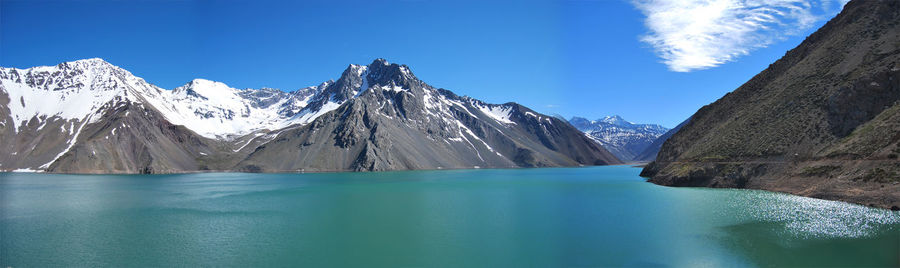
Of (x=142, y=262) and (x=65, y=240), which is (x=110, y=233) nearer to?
(x=65, y=240)

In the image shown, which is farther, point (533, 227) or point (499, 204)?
point (499, 204)

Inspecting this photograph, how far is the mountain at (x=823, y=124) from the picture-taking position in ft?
206

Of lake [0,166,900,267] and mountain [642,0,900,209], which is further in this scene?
mountain [642,0,900,209]

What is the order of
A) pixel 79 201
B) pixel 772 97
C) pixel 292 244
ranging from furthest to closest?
pixel 772 97 → pixel 79 201 → pixel 292 244

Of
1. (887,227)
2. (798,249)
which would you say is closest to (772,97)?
(887,227)

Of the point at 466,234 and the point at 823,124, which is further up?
the point at 823,124

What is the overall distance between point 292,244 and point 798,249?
42.5 metres

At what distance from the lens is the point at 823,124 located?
77562mm

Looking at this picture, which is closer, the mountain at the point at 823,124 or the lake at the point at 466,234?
the lake at the point at 466,234

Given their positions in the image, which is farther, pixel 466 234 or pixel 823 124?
pixel 823 124

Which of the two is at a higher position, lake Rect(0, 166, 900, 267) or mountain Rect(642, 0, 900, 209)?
mountain Rect(642, 0, 900, 209)

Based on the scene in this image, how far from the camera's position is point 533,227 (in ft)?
160

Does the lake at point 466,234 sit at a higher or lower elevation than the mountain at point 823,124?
lower

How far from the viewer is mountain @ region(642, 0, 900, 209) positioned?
62750mm
